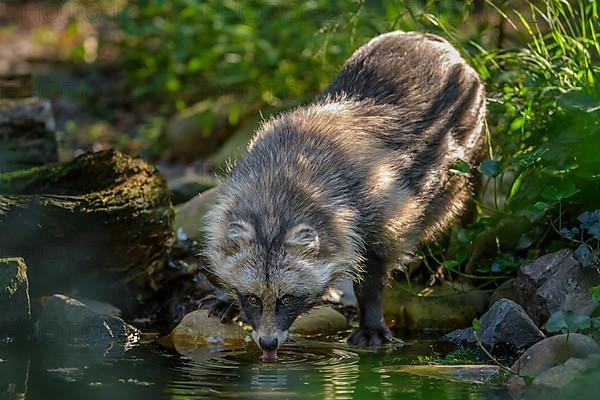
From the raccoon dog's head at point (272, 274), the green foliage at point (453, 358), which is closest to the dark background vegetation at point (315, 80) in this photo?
the green foliage at point (453, 358)

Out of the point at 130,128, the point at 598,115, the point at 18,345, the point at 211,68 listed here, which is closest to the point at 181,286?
the point at 18,345

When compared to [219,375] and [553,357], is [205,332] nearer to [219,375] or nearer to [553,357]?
[219,375]

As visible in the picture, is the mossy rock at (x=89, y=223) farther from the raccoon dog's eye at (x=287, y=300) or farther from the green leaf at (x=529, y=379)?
the green leaf at (x=529, y=379)

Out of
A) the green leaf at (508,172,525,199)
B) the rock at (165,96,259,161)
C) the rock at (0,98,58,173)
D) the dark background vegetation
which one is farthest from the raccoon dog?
the rock at (165,96,259,161)

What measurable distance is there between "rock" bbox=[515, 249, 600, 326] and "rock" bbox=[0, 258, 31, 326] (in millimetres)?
3113

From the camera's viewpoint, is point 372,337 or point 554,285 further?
point 372,337

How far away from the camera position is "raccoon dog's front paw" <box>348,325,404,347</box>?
6.96 meters

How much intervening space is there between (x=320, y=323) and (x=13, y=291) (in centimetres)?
204

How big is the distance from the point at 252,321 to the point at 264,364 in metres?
0.25

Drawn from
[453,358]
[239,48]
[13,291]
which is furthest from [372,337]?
[239,48]

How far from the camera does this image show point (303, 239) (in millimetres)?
6160

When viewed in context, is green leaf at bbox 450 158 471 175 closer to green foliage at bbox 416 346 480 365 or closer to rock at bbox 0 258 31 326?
green foliage at bbox 416 346 480 365

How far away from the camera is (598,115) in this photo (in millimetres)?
6625

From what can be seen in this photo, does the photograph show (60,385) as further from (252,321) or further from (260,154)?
(260,154)
